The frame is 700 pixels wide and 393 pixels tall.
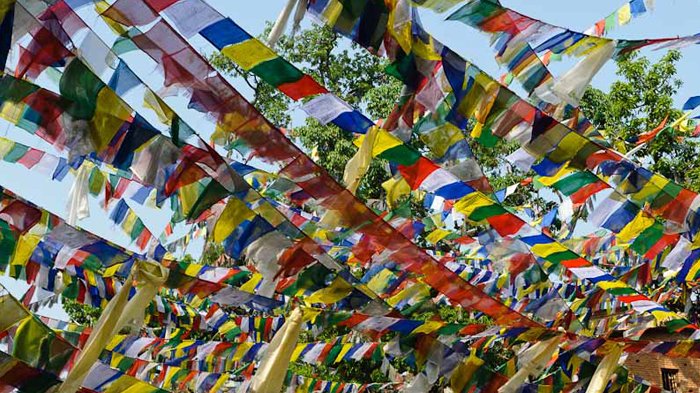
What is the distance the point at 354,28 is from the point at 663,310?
3223mm

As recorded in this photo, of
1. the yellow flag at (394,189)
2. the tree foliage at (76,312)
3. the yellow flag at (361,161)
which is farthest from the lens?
the tree foliage at (76,312)

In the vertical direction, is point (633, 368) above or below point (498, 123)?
below

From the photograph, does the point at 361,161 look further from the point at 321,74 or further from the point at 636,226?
the point at 321,74

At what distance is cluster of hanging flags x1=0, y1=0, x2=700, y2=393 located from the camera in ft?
11.5

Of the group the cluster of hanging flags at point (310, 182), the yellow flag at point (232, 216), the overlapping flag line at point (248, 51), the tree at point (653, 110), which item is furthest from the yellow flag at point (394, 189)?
the tree at point (653, 110)

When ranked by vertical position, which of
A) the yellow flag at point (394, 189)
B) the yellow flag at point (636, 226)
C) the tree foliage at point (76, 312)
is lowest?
the tree foliage at point (76, 312)

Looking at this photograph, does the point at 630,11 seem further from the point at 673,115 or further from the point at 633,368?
the point at 633,368

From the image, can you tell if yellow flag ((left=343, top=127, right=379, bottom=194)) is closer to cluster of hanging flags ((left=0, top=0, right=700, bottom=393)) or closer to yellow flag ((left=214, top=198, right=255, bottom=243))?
cluster of hanging flags ((left=0, top=0, right=700, bottom=393))

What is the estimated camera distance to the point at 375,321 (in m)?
5.35

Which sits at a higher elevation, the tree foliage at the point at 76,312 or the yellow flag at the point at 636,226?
the yellow flag at the point at 636,226

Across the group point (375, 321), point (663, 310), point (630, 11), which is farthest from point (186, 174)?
point (663, 310)

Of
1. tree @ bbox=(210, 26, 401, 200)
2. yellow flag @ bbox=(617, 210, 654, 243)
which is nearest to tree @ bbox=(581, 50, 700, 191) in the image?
tree @ bbox=(210, 26, 401, 200)

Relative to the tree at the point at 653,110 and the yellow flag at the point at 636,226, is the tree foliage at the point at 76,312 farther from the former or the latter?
the yellow flag at the point at 636,226

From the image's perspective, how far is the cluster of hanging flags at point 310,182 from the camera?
11.5ft
